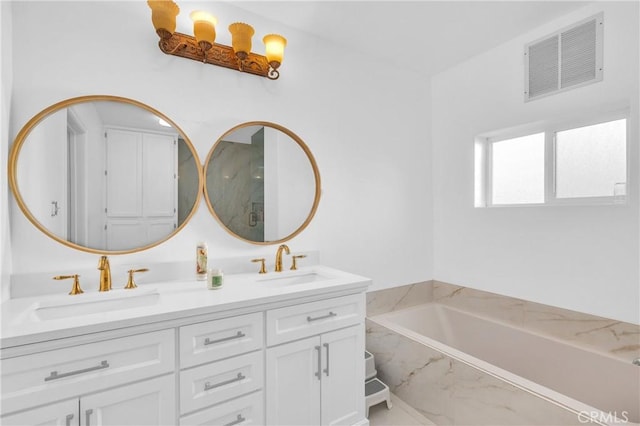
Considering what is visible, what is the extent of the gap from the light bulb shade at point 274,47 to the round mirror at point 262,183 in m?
0.37

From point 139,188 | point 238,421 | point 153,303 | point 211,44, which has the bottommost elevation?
point 238,421

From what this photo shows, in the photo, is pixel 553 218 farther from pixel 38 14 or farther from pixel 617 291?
pixel 38 14

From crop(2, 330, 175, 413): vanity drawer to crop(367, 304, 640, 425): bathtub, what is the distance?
1490mm

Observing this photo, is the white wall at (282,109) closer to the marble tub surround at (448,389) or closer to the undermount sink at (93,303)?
the undermount sink at (93,303)

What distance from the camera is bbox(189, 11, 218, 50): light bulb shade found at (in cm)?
159

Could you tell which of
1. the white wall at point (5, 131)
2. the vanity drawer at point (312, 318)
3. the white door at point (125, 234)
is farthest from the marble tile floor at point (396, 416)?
the white wall at point (5, 131)

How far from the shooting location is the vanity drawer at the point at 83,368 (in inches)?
36.6

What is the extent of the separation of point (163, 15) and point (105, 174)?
32.9 inches

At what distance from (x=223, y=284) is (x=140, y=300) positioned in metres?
0.38

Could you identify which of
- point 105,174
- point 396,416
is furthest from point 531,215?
point 105,174

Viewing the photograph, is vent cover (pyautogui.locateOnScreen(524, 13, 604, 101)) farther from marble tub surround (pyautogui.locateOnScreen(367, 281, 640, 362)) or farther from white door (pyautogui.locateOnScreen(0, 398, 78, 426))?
white door (pyautogui.locateOnScreen(0, 398, 78, 426))

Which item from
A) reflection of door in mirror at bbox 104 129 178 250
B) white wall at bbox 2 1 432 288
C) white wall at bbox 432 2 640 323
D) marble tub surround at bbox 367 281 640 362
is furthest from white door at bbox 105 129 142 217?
white wall at bbox 432 2 640 323

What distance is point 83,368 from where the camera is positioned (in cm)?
102

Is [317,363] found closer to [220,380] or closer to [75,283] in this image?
[220,380]
